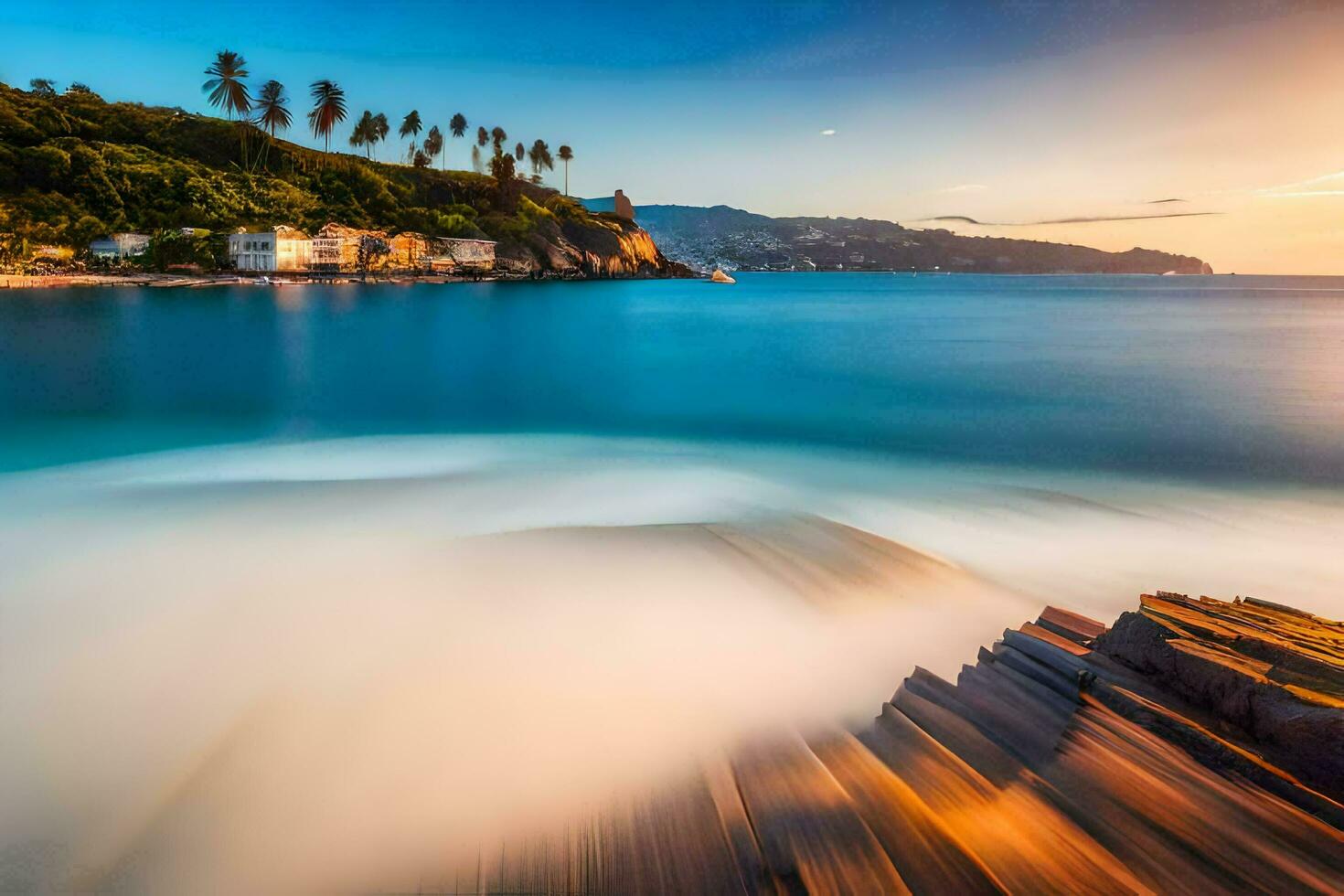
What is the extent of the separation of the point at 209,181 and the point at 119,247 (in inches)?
760

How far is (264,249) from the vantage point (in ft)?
245

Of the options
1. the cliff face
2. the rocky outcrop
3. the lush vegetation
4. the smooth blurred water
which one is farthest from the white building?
the rocky outcrop

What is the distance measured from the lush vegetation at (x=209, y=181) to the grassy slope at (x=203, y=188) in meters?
0.15

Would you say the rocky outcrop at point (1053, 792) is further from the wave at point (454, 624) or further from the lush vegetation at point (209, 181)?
the lush vegetation at point (209, 181)

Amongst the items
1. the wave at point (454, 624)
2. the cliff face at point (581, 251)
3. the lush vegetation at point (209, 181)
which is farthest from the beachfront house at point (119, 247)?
the wave at point (454, 624)

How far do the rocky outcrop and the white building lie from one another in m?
85.2

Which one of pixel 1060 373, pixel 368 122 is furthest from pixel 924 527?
pixel 368 122

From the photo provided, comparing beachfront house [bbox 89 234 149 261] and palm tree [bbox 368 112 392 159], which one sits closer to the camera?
beachfront house [bbox 89 234 149 261]

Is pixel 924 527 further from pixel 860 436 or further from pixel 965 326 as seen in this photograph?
pixel 965 326

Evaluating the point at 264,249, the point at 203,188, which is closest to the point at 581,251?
the point at 264,249

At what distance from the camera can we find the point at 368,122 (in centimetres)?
13338

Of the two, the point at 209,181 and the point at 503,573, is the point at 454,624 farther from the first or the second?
the point at 209,181

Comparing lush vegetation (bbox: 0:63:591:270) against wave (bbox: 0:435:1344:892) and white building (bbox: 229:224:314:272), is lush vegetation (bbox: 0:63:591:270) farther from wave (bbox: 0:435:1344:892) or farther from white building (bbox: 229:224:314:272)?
wave (bbox: 0:435:1344:892)

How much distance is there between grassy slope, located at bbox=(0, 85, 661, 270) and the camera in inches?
2601
